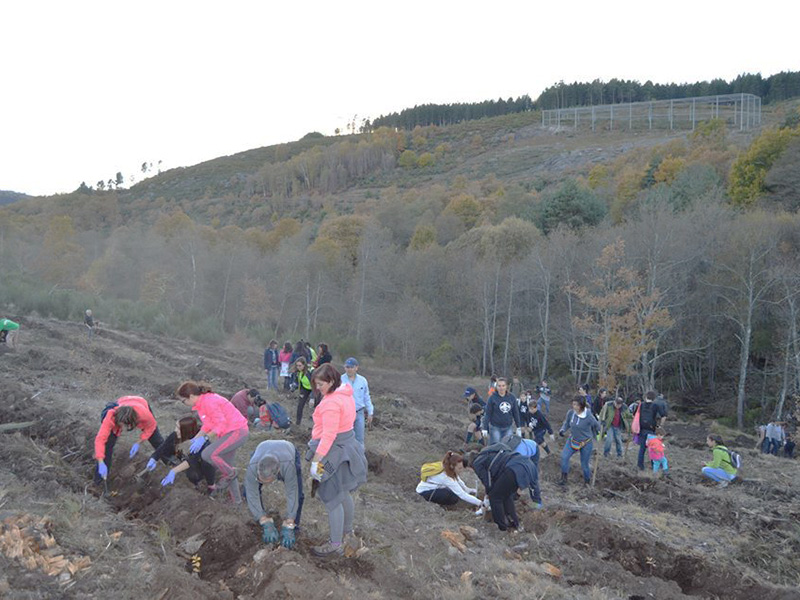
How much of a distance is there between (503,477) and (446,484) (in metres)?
1.50

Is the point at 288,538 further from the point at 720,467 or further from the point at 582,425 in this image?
the point at 720,467

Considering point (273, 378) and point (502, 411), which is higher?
point (502, 411)

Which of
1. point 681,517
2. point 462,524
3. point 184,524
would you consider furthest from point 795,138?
point 184,524

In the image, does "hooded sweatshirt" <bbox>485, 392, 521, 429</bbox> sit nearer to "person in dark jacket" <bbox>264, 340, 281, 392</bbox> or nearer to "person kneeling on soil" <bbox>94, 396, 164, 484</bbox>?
"person kneeling on soil" <bbox>94, 396, 164, 484</bbox>

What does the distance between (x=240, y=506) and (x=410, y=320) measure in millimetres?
31428

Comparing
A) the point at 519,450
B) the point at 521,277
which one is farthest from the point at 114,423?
the point at 521,277

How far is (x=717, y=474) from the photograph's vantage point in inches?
Result: 461

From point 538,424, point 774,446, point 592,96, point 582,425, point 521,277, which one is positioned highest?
point 592,96

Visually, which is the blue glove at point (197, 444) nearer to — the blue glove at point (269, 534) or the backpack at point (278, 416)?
the blue glove at point (269, 534)

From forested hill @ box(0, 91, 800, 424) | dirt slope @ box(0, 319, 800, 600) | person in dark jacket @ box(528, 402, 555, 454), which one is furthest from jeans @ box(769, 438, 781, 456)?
person in dark jacket @ box(528, 402, 555, 454)

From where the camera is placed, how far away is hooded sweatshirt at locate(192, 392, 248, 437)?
613cm

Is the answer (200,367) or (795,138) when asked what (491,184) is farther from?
(200,367)

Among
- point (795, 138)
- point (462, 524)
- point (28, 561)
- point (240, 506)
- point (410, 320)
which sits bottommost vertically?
point (410, 320)

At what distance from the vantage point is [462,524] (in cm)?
715
